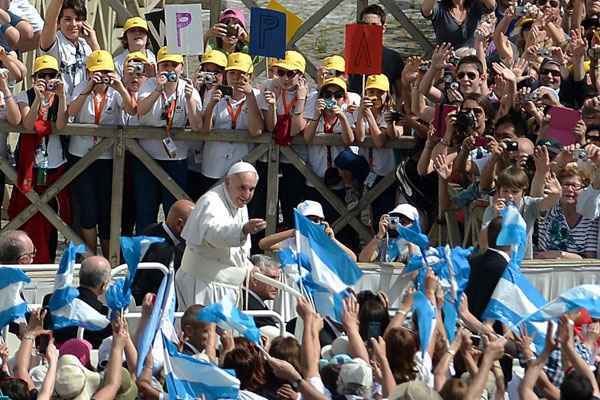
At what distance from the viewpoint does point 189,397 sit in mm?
12758

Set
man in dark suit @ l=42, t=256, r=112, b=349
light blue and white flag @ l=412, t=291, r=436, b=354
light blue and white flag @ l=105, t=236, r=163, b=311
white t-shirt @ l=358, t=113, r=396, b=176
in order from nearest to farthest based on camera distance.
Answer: light blue and white flag @ l=412, t=291, r=436, b=354, light blue and white flag @ l=105, t=236, r=163, b=311, man in dark suit @ l=42, t=256, r=112, b=349, white t-shirt @ l=358, t=113, r=396, b=176

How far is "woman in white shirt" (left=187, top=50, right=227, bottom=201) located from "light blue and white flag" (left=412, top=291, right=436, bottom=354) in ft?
16.7

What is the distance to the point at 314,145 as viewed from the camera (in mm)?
18547

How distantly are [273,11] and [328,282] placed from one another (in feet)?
14.1

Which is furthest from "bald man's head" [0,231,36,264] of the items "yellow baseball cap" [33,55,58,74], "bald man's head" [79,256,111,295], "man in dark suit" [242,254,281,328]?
"yellow baseball cap" [33,55,58,74]

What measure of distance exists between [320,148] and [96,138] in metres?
1.80

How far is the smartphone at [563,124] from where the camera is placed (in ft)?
56.7

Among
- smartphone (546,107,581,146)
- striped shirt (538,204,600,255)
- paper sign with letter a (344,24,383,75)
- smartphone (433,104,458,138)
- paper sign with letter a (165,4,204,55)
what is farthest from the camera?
paper sign with letter a (165,4,204,55)

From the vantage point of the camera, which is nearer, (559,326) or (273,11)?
(559,326)

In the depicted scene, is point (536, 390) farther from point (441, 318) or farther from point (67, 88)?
point (67, 88)

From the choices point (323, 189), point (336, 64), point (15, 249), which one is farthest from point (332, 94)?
point (15, 249)

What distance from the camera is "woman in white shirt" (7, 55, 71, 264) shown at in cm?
1802

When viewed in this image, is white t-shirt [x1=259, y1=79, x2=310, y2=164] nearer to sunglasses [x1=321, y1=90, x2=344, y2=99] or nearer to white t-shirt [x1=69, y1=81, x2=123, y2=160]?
sunglasses [x1=321, y1=90, x2=344, y2=99]

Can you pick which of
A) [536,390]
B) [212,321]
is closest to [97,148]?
[212,321]
